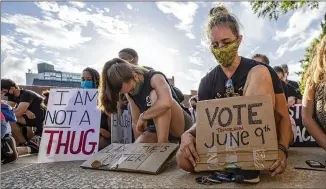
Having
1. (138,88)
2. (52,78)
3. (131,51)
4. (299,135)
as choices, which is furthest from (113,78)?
(52,78)

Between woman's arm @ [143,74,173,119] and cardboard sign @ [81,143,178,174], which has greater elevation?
woman's arm @ [143,74,173,119]

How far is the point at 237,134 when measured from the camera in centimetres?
170

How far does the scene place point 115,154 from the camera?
2.30m

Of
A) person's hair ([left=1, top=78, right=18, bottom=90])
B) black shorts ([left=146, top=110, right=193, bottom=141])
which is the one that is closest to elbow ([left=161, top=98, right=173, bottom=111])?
black shorts ([left=146, top=110, right=193, bottom=141])

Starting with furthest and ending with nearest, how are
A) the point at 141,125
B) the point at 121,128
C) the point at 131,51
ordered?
1. the point at 131,51
2. the point at 121,128
3. the point at 141,125

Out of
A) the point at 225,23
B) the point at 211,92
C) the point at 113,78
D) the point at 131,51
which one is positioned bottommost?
the point at 211,92

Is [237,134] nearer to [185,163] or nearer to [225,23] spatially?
[185,163]

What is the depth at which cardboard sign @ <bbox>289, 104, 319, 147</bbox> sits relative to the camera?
3.35 meters

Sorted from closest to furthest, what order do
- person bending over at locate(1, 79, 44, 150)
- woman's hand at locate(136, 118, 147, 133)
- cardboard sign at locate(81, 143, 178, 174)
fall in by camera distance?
cardboard sign at locate(81, 143, 178, 174) → woman's hand at locate(136, 118, 147, 133) → person bending over at locate(1, 79, 44, 150)

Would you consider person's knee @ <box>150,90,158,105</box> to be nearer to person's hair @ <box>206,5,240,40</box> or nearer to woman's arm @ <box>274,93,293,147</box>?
person's hair @ <box>206,5,240,40</box>

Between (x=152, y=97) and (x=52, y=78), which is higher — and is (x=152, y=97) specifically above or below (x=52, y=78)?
below

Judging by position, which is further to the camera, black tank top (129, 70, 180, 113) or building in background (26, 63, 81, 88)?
building in background (26, 63, 81, 88)

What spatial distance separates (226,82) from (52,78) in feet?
72.8

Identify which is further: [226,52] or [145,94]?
[145,94]
